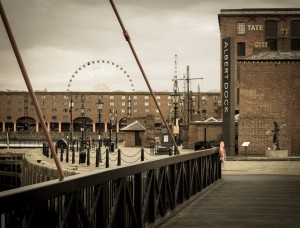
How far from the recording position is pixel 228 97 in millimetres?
33156

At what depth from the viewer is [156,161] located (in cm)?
713

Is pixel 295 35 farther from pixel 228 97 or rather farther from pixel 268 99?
pixel 228 97

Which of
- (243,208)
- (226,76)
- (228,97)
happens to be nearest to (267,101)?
(228,97)

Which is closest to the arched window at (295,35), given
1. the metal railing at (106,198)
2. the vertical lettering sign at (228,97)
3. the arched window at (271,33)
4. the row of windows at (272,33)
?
the row of windows at (272,33)

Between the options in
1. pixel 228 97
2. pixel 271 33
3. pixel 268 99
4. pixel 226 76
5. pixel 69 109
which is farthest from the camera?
pixel 69 109

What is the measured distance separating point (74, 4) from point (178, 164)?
11.4ft

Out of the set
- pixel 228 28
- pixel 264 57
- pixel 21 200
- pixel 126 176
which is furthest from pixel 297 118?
pixel 21 200

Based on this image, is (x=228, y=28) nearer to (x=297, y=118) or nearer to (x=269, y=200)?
(x=297, y=118)

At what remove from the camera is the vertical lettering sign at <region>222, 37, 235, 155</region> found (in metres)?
32.7

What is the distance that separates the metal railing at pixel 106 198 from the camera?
3742 millimetres

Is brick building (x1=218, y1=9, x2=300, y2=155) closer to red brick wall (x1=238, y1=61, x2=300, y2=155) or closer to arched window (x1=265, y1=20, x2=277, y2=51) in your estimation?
red brick wall (x1=238, y1=61, x2=300, y2=155)

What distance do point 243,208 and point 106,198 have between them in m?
4.41

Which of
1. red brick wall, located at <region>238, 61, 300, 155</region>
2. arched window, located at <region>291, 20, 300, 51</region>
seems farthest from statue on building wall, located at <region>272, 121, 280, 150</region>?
arched window, located at <region>291, 20, 300, 51</region>

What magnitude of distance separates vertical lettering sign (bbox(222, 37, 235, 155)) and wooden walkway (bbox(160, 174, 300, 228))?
1967 centimetres
